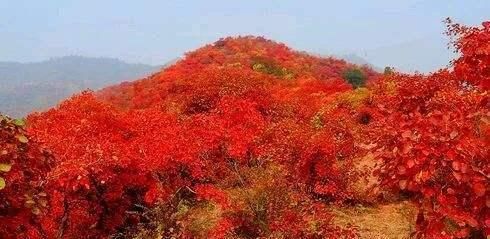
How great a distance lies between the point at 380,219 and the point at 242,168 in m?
5.96

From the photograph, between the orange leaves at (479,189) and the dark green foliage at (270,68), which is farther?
the dark green foliage at (270,68)

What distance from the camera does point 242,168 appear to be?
23844 mm

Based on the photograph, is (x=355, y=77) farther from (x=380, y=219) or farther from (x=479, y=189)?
(x=479, y=189)

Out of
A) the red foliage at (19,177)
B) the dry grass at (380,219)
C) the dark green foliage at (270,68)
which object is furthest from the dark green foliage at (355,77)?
the red foliage at (19,177)

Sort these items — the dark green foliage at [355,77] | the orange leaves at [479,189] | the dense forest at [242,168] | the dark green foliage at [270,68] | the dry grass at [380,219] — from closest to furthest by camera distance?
the orange leaves at [479,189] → the dense forest at [242,168] → the dry grass at [380,219] → the dark green foliage at [270,68] → the dark green foliage at [355,77]

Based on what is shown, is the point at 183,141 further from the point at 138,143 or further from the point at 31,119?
the point at 31,119

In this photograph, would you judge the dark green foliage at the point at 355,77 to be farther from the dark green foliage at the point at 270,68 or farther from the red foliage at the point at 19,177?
the red foliage at the point at 19,177

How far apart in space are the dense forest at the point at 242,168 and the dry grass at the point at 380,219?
484 mm

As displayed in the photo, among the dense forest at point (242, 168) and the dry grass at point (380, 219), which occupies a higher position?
the dense forest at point (242, 168)

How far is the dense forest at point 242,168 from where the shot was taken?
7.64 meters

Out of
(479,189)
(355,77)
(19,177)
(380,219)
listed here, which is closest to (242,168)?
(380,219)

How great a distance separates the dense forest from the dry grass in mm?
484

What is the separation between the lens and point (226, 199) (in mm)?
21969

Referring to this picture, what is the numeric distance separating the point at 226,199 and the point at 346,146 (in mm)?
6356
